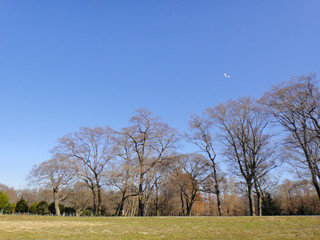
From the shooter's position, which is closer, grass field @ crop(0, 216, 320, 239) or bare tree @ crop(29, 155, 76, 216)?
grass field @ crop(0, 216, 320, 239)

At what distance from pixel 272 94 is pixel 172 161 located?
48.7 feet

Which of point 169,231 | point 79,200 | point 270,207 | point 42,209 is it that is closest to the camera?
point 169,231

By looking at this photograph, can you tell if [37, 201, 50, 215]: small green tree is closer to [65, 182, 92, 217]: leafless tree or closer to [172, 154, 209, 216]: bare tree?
[65, 182, 92, 217]: leafless tree

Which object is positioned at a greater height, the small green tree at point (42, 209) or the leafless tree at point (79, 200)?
the leafless tree at point (79, 200)

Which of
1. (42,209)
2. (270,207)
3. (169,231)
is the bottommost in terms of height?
(42,209)

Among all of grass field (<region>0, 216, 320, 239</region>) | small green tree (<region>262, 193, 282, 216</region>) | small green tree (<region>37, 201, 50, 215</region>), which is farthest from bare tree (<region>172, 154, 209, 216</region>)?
small green tree (<region>37, 201, 50, 215</region>)

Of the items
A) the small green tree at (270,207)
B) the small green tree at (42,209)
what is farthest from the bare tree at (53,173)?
the small green tree at (270,207)

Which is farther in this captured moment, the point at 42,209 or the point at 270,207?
the point at 42,209

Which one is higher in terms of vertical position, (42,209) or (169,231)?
(169,231)

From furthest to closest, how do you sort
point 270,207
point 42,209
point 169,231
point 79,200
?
point 79,200 < point 42,209 < point 270,207 < point 169,231

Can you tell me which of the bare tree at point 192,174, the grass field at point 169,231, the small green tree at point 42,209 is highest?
the bare tree at point 192,174

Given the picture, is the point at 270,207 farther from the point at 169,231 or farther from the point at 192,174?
the point at 169,231

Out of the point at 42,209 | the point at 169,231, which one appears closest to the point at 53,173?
the point at 42,209

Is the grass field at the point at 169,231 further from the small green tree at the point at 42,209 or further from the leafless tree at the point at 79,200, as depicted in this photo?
the leafless tree at the point at 79,200
